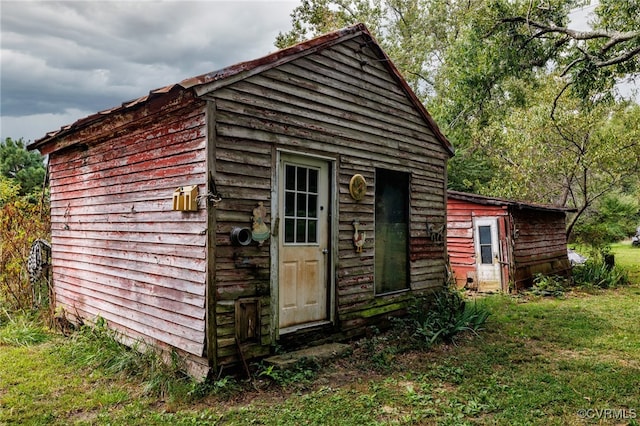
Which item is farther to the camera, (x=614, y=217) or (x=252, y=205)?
(x=614, y=217)

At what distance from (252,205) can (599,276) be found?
11.4 metres

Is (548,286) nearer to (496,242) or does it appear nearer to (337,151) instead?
(496,242)

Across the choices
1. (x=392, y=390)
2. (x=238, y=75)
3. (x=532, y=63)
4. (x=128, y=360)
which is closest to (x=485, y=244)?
(x=532, y=63)

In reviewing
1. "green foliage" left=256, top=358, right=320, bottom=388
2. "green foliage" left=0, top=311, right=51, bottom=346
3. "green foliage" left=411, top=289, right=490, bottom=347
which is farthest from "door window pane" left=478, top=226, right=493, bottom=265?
"green foliage" left=0, top=311, right=51, bottom=346

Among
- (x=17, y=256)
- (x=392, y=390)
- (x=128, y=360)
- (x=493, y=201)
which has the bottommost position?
(x=392, y=390)

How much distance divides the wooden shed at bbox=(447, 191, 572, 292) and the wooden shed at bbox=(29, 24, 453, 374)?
407 cm

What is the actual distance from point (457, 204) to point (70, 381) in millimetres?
9516

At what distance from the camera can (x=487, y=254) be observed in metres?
10.9

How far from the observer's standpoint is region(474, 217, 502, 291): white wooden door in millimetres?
10680

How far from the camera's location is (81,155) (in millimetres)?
6410

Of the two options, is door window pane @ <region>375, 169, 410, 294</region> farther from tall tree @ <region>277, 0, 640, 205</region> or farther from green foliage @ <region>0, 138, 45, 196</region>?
green foliage @ <region>0, 138, 45, 196</region>

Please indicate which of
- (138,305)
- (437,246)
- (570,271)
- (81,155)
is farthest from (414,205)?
(570,271)

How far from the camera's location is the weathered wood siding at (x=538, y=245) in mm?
10805

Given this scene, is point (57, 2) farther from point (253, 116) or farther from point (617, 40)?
point (617, 40)
